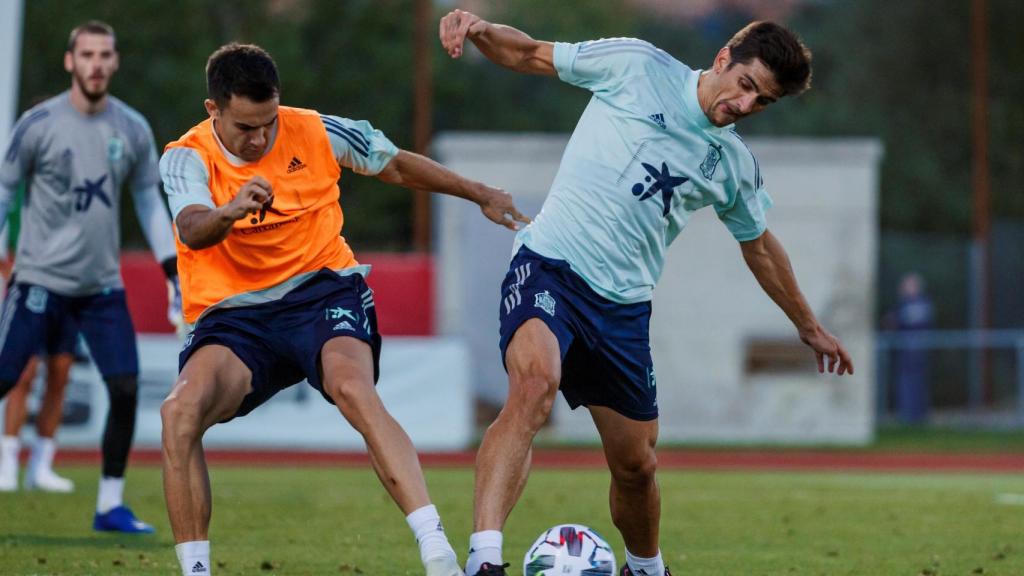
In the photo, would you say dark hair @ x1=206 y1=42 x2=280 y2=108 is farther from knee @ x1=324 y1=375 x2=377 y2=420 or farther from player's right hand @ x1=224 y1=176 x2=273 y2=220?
knee @ x1=324 y1=375 x2=377 y2=420

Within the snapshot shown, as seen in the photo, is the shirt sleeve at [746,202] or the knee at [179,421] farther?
the shirt sleeve at [746,202]

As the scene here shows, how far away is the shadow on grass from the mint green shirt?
2911 millimetres

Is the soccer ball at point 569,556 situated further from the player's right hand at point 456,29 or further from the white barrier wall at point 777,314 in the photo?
the white barrier wall at point 777,314

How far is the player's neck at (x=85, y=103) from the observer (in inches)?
371

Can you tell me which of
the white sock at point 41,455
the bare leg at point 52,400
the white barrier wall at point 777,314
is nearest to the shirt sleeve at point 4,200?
the bare leg at point 52,400

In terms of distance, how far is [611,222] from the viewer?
654cm

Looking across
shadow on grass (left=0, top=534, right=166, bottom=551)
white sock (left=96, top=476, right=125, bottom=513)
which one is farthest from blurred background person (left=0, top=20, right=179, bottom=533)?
shadow on grass (left=0, top=534, right=166, bottom=551)

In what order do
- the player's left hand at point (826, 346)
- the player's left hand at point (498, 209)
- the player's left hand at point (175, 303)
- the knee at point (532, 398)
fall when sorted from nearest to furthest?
the knee at point (532, 398), the player's left hand at point (498, 209), the player's left hand at point (826, 346), the player's left hand at point (175, 303)

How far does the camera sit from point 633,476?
6.75 m

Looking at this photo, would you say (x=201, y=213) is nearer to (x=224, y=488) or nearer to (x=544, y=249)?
(x=544, y=249)

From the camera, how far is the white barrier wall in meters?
21.4

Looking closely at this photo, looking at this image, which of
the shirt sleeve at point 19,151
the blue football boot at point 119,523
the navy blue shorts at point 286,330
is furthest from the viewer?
the shirt sleeve at point 19,151

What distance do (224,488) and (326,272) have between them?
648 centimetres

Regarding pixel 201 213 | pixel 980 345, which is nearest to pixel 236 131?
pixel 201 213
